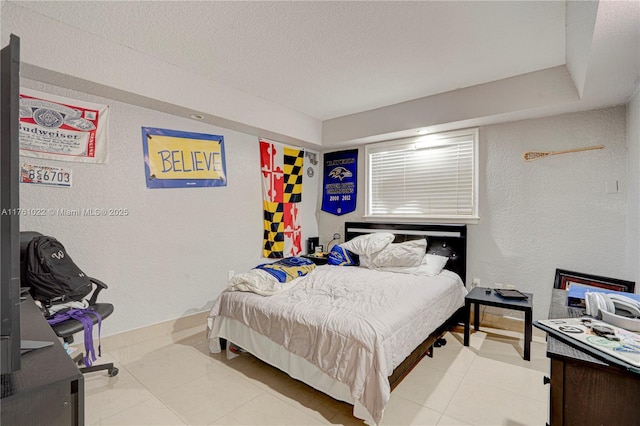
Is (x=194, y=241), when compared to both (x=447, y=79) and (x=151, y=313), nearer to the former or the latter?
(x=151, y=313)

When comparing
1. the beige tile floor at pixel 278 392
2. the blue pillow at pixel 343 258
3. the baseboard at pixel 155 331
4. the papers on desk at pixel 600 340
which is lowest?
the beige tile floor at pixel 278 392

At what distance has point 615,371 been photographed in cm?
103

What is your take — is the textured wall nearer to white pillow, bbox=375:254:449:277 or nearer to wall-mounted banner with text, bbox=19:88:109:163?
white pillow, bbox=375:254:449:277

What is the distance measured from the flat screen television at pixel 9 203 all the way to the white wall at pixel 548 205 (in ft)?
12.5

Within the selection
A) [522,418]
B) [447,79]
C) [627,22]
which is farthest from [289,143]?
[522,418]

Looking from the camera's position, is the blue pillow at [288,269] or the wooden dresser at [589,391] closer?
the wooden dresser at [589,391]

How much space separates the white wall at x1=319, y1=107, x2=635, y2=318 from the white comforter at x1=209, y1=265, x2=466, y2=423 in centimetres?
78

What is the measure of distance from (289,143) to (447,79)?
2.19 meters

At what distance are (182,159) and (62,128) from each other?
3.32ft

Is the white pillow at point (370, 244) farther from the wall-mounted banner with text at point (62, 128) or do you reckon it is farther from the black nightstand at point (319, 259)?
the wall-mounted banner with text at point (62, 128)

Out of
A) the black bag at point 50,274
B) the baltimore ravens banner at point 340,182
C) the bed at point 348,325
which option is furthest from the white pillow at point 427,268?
the black bag at point 50,274

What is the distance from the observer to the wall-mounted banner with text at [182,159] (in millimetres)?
3021

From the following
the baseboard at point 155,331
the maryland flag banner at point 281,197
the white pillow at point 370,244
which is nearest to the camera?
the baseboard at point 155,331

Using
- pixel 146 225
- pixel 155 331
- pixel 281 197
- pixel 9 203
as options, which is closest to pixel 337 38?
pixel 9 203
